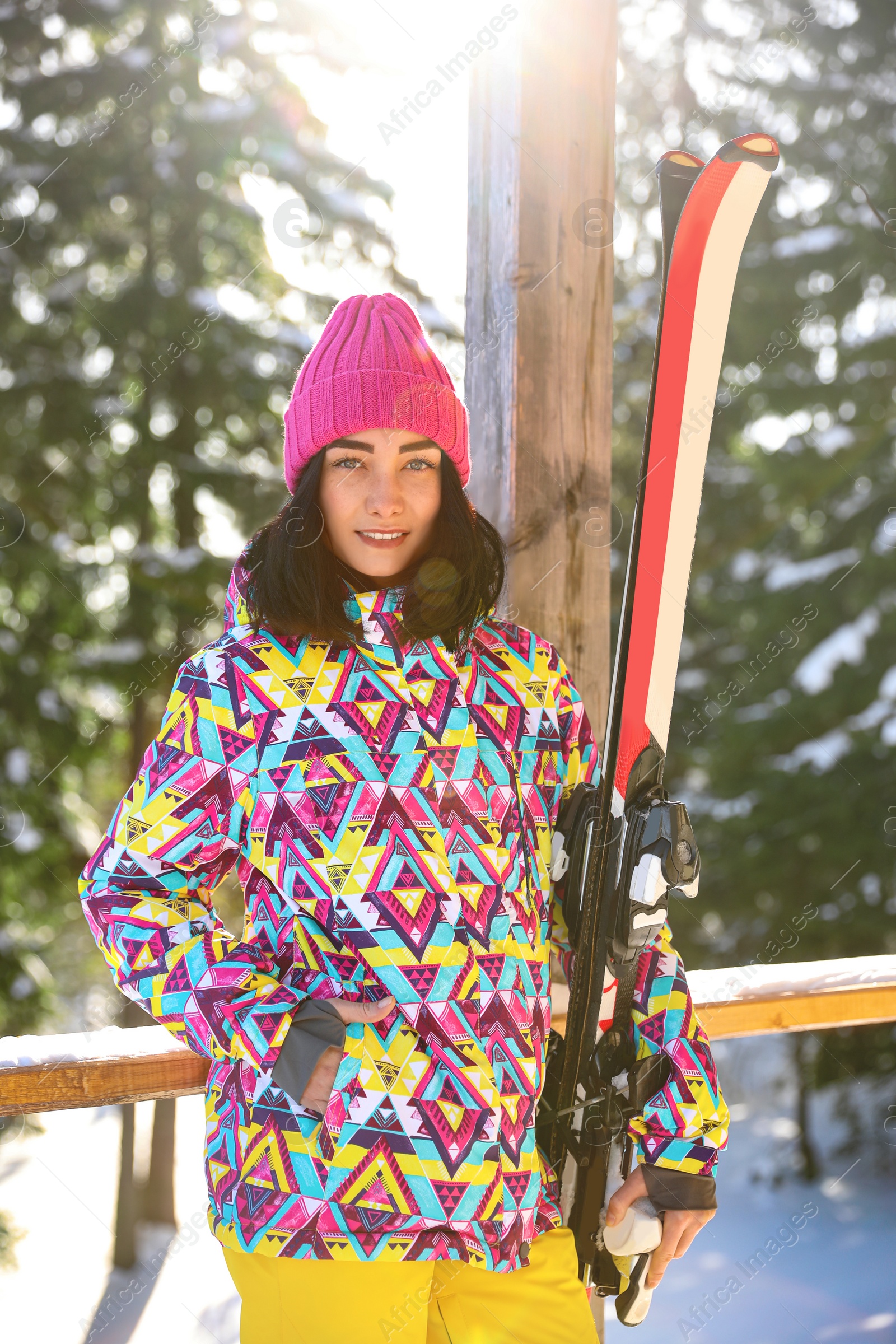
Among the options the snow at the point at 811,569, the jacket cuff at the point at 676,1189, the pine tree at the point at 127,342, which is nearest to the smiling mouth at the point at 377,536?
the jacket cuff at the point at 676,1189

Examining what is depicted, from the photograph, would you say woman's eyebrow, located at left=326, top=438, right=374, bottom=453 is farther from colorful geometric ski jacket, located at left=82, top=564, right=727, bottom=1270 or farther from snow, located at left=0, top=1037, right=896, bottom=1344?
snow, located at left=0, top=1037, right=896, bottom=1344

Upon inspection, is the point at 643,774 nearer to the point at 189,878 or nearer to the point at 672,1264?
the point at 189,878

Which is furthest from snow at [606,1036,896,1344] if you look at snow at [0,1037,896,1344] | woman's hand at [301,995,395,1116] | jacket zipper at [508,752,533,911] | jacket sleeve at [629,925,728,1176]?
woman's hand at [301,995,395,1116]

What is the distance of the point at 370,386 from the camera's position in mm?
1322

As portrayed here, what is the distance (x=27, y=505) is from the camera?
18.4 feet

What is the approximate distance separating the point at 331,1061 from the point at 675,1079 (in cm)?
51

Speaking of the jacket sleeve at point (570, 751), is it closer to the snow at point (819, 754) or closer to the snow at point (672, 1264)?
the snow at point (672, 1264)

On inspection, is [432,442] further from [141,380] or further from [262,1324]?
[141,380]

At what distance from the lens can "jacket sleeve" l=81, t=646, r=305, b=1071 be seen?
3.72ft

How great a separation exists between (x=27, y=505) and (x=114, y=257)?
156cm

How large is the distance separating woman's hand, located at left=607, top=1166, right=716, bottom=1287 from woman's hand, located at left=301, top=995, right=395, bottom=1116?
0.47m

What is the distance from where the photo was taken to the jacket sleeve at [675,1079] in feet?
4.31

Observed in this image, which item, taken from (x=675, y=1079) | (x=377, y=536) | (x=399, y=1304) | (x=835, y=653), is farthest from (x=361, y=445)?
(x=835, y=653)

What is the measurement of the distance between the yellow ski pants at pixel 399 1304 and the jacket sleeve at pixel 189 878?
0.27 metres
